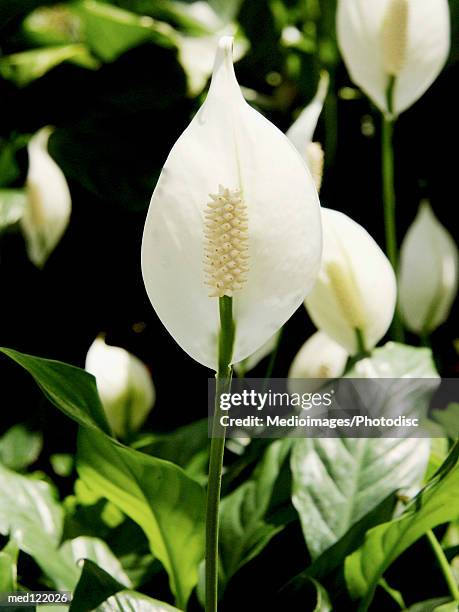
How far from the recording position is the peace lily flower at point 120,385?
445mm

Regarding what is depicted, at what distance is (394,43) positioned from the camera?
44 cm

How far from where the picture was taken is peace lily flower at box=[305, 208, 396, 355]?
1.26 ft

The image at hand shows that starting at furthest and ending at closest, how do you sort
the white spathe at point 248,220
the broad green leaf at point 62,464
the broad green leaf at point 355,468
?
1. the broad green leaf at point 62,464
2. the broad green leaf at point 355,468
3. the white spathe at point 248,220

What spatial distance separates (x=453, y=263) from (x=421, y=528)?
9.6 inches

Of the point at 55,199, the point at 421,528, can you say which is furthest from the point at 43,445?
the point at 421,528

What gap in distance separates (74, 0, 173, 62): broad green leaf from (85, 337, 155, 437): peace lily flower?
23 cm

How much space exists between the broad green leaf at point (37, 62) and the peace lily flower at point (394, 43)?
0.21m

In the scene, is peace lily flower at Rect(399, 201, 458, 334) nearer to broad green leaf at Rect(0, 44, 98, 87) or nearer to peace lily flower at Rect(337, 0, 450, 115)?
peace lily flower at Rect(337, 0, 450, 115)

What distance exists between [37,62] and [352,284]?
31 centimetres

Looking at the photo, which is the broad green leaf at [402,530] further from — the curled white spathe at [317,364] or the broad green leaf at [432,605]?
the curled white spathe at [317,364]

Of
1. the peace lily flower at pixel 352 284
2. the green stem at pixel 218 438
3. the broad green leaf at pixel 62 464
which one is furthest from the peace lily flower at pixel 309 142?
the broad green leaf at pixel 62 464

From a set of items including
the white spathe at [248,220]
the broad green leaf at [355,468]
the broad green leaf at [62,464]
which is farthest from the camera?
the broad green leaf at [62,464]

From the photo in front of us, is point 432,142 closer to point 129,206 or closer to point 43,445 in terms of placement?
point 129,206

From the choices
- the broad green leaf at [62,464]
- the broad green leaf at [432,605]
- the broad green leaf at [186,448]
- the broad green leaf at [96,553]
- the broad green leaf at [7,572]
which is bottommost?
the broad green leaf at [62,464]
